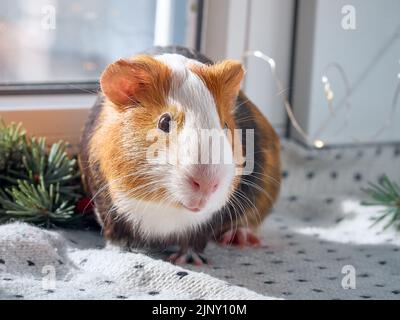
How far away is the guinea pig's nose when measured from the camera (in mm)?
930

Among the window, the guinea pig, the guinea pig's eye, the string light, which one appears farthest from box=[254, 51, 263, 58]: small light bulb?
the guinea pig's eye

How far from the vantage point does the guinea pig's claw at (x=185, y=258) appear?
1119 mm

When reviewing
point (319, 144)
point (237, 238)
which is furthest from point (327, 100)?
point (237, 238)

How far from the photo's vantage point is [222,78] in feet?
3.40

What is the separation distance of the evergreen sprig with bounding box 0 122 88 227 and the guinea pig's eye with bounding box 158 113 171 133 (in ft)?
0.86

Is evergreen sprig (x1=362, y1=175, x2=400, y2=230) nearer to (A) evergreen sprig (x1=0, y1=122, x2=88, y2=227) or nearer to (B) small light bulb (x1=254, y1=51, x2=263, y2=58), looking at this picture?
(B) small light bulb (x1=254, y1=51, x2=263, y2=58)

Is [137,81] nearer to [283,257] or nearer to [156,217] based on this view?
[156,217]

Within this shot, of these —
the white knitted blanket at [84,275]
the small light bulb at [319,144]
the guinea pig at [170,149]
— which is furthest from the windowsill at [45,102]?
the small light bulb at [319,144]

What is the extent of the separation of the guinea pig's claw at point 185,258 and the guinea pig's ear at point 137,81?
249mm

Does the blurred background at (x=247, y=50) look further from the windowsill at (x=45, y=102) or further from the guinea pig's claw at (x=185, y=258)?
the guinea pig's claw at (x=185, y=258)

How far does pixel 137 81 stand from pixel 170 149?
116mm

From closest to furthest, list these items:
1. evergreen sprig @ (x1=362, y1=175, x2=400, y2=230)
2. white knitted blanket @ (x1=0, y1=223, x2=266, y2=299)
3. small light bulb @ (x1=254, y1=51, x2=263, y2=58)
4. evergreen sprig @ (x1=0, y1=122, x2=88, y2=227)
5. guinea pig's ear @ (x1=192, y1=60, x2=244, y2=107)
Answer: white knitted blanket @ (x1=0, y1=223, x2=266, y2=299) → guinea pig's ear @ (x1=192, y1=60, x2=244, y2=107) → evergreen sprig @ (x1=0, y1=122, x2=88, y2=227) → evergreen sprig @ (x1=362, y1=175, x2=400, y2=230) → small light bulb @ (x1=254, y1=51, x2=263, y2=58)

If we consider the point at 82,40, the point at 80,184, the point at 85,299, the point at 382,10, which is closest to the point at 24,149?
the point at 80,184

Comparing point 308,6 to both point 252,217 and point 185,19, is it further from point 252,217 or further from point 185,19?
point 252,217
